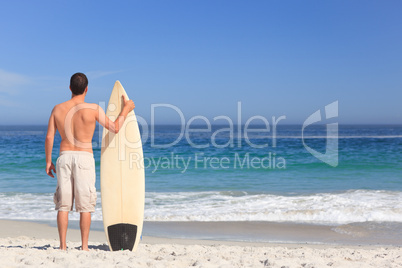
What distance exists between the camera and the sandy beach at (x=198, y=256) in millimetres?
3005

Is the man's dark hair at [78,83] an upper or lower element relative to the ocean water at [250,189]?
upper

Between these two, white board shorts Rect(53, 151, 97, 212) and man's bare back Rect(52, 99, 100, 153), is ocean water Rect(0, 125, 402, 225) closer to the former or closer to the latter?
white board shorts Rect(53, 151, 97, 212)

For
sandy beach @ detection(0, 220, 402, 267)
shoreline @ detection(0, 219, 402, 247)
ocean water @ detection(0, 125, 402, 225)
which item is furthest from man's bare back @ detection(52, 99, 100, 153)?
ocean water @ detection(0, 125, 402, 225)

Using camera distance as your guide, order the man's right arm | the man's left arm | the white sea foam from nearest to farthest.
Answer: the man's left arm, the man's right arm, the white sea foam

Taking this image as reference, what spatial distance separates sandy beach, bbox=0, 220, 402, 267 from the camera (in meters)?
3.01

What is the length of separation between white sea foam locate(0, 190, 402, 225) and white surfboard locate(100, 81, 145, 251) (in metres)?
1.99

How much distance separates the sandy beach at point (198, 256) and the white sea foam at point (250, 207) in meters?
1.41

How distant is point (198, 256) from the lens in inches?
135

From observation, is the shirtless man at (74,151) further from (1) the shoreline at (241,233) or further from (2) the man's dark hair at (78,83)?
(1) the shoreline at (241,233)

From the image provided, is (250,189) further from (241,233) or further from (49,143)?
(49,143)

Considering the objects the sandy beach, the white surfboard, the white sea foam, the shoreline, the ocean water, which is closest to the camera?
the sandy beach

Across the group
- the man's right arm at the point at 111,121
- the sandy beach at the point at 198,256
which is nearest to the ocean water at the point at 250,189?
the sandy beach at the point at 198,256

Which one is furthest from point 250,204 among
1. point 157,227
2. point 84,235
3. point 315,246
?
point 84,235

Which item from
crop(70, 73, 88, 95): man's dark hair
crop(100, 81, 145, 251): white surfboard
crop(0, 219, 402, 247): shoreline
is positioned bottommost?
crop(0, 219, 402, 247): shoreline
